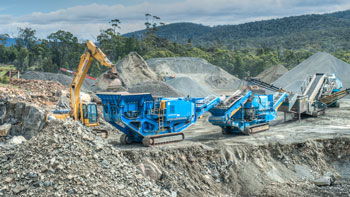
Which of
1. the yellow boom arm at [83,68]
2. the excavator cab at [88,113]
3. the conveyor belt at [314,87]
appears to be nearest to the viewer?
the excavator cab at [88,113]

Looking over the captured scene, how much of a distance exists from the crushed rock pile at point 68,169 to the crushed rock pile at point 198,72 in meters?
33.8

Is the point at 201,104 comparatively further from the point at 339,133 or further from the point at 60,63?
the point at 60,63

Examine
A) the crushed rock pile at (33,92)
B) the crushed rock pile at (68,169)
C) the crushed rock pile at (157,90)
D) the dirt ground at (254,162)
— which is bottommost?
the dirt ground at (254,162)

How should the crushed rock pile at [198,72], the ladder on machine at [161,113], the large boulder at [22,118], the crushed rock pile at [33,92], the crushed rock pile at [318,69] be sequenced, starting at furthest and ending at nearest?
the crushed rock pile at [198,72] → the crushed rock pile at [318,69] → the crushed rock pile at [33,92] → the large boulder at [22,118] → the ladder on machine at [161,113]

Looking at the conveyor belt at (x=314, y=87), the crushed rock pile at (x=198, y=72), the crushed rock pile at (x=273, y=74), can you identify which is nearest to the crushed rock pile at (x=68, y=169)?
the conveyor belt at (x=314, y=87)

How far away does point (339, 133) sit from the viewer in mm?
17797

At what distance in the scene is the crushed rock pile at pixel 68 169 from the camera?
31.8 feet

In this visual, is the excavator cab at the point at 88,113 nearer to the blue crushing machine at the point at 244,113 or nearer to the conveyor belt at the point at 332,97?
the blue crushing machine at the point at 244,113

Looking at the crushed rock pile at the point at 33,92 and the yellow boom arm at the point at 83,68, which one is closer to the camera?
the yellow boom arm at the point at 83,68

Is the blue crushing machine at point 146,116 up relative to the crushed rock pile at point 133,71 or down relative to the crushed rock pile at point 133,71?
down

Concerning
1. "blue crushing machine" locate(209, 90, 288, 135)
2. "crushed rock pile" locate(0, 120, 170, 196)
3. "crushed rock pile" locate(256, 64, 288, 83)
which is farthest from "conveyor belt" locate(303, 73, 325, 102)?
"crushed rock pile" locate(256, 64, 288, 83)

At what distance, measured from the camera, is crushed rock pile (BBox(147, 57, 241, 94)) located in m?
47.8

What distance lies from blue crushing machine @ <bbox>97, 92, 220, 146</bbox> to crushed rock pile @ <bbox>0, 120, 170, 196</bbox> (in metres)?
2.37

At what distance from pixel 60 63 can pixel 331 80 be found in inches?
1659
